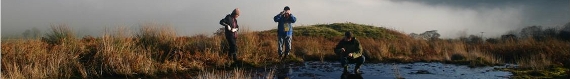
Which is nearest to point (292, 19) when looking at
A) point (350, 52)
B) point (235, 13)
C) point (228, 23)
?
point (235, 13)

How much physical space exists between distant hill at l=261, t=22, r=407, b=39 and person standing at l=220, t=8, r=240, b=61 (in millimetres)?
17351

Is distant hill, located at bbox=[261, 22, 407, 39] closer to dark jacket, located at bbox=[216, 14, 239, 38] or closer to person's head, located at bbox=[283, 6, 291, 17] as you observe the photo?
person's head, located at bbox=[283, 6, 291, 17]

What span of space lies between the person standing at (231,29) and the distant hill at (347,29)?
1735 centimetres

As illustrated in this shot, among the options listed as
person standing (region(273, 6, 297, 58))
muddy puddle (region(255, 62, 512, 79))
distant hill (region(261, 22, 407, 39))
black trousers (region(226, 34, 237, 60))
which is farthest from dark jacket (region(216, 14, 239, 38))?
distant hill (region(261, 22, 407, 39))

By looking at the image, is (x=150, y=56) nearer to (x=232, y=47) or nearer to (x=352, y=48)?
(x=232, y=47)

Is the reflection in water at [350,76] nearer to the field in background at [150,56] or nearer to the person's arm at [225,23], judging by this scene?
the field in background at [150,56]

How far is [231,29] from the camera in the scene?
12.1 metres

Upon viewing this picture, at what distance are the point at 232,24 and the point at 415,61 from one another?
5281 mm

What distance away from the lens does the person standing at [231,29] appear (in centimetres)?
1197

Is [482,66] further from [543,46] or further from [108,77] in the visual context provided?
[108,77]

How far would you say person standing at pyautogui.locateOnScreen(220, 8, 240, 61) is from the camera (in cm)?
1197

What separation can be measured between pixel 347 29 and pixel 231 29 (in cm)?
2391

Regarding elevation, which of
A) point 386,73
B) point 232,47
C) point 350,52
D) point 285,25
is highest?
point 285,25

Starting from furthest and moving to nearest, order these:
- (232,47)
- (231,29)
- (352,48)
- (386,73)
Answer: (231,29), (232,47), (386,73), (352,48)
